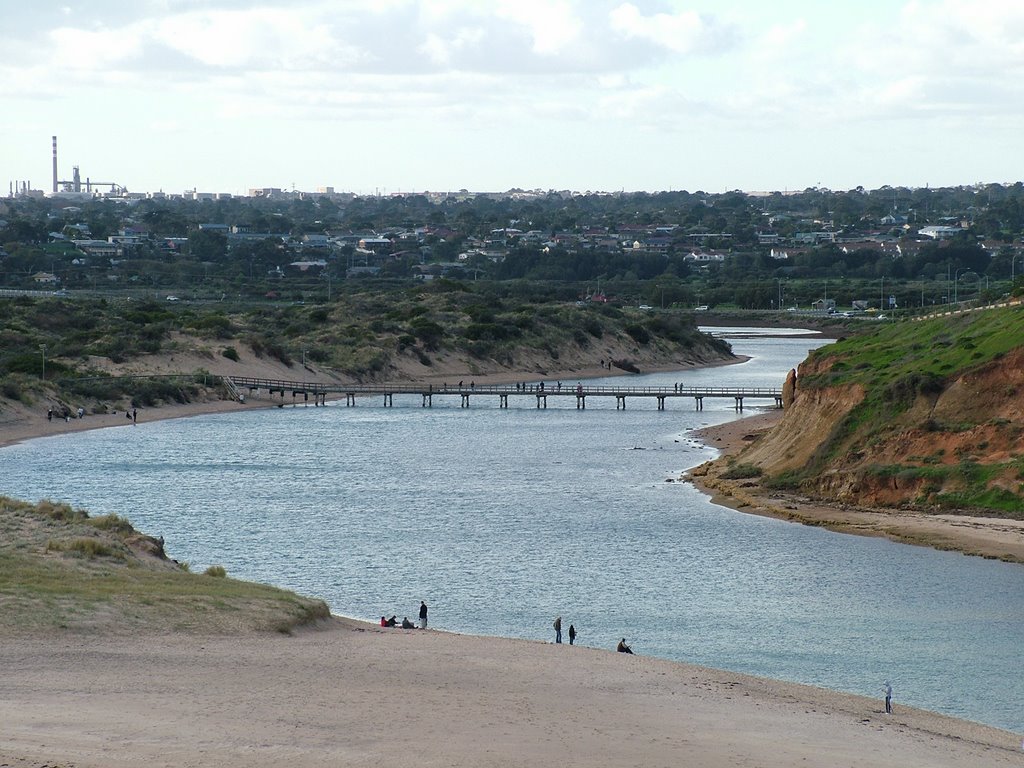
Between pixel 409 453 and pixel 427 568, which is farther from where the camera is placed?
pixel 409 453

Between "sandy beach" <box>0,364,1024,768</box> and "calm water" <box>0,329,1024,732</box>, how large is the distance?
2879 mm

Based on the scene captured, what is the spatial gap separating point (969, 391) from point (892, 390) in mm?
2986

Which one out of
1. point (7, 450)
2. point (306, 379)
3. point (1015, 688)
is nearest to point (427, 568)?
point (1015, 688)

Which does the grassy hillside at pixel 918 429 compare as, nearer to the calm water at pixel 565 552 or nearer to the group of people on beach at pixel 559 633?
the calm water at pixel 565 552

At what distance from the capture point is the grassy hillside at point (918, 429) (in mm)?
53594

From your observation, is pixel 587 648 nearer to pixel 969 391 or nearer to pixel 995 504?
pixel 995 504

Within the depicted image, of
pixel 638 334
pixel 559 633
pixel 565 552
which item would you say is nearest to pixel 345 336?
pixel 638 334

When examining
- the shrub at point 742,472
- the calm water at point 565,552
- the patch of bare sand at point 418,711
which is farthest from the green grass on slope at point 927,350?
the patch of bare sand at point 418,711

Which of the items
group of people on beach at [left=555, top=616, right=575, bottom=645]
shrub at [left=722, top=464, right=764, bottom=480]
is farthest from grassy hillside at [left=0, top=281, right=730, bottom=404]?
group of people on beach at [left=555, top=616, right=575, bottom=645]

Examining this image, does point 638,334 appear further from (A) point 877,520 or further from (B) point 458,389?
(A) point 877,520

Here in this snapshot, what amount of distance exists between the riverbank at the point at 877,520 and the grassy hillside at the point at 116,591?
68.9 feet

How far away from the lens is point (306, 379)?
11500cm

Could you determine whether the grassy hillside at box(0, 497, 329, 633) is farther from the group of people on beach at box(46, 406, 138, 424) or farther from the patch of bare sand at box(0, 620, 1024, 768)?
the group of people on beach at box(46, 406, 138, 424)

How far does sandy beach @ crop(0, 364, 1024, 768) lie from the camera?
79.0 ft
